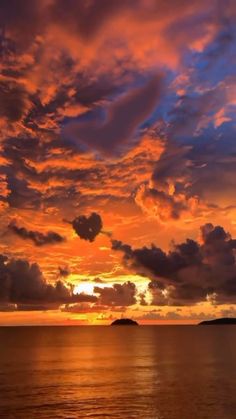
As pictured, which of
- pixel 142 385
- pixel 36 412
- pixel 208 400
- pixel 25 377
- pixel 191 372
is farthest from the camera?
pixel 191 372

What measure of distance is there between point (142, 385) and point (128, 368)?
30.0m

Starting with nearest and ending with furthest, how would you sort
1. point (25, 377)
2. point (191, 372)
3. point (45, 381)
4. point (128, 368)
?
1. point (45, 381)
2. point (25, 377)
3. point (191, 372)
4. point (128, 368)

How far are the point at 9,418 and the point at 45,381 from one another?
3380cm

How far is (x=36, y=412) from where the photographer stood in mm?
58844

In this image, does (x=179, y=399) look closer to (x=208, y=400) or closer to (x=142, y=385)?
(x=208, y=400)

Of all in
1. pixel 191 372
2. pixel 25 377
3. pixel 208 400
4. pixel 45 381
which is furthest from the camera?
pixel 191 372

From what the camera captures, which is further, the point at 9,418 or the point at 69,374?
the point at 69,374

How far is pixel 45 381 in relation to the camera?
88.0 metres

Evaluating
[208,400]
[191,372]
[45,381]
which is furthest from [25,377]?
[208,400]

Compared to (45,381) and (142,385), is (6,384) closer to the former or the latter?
(45,381)

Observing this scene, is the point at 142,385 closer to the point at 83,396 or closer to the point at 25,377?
the point at 83,396

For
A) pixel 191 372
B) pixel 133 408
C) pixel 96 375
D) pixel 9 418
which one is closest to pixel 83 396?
pixel 133 408

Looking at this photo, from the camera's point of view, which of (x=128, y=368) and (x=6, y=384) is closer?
(x=6, y=384)

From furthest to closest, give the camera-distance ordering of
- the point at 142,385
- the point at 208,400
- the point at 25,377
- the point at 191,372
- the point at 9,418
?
1. the point at 191,372
2. the point at 25,377
3. the point at 142,385
4. the point at 208,400
5. the point at 9,418
